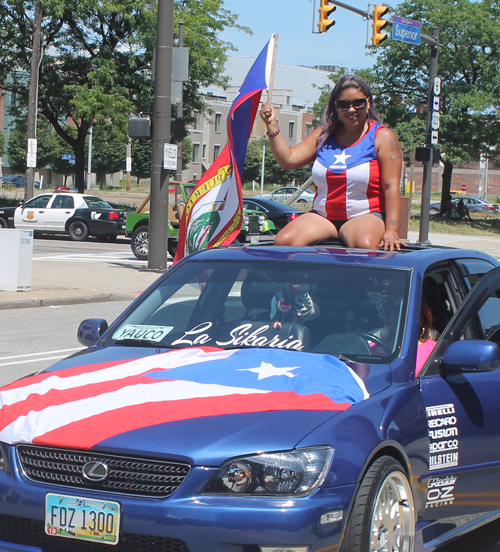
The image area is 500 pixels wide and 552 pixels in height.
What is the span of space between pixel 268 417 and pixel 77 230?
2648cm

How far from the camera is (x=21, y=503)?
2.96 meters

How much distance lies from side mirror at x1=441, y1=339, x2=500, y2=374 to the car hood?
0.52 meters

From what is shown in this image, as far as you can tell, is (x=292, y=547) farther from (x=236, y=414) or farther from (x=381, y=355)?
(x=381, y=355)

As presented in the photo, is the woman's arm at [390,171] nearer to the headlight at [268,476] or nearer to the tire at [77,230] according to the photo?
the headlight at [268,476]

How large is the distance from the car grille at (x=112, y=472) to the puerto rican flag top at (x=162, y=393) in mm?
51

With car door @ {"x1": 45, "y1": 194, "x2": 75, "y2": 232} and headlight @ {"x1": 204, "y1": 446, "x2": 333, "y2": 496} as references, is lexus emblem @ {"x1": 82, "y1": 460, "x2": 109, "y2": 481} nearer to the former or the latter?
headlight @ {"x1": 204, "y1": 446, "x2": 333, "y2": 496}

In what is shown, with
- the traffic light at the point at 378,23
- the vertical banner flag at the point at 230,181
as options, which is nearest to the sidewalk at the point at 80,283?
the vertical banner flag at the point at 230,181

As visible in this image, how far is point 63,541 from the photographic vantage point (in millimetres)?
2904

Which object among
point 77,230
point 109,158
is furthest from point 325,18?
point 109,158

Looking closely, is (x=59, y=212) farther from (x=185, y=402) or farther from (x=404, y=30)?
(x=185, y=402)

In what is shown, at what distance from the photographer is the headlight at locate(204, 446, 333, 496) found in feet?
9.16

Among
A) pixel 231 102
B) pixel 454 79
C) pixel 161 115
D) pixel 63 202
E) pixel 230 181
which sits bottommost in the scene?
pixel 63 202

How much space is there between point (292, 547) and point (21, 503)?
39.2 inches

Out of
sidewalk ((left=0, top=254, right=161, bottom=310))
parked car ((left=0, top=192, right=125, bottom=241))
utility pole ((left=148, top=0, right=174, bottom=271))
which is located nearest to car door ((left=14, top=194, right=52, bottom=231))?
parked car ((left=0, top=192, right=125, bottom=241))
